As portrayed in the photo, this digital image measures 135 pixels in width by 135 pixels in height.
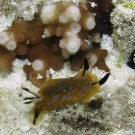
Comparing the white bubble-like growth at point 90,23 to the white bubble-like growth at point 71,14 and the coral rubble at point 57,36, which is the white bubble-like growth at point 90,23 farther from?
the white bubble-like growth at point 71,14

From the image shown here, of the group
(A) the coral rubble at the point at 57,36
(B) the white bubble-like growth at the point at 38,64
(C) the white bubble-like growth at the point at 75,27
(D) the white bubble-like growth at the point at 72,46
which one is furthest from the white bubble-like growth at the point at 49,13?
(B) the white bubble-like growth at the point at 38,64

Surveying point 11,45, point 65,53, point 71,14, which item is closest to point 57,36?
point 65,53

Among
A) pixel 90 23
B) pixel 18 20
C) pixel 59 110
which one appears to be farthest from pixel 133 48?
pixel 18 20

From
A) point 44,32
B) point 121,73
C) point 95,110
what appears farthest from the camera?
point 121,73

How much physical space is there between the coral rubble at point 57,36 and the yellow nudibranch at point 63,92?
0.27 metres

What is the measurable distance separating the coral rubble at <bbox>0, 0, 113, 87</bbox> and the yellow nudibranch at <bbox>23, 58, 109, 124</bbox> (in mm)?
273

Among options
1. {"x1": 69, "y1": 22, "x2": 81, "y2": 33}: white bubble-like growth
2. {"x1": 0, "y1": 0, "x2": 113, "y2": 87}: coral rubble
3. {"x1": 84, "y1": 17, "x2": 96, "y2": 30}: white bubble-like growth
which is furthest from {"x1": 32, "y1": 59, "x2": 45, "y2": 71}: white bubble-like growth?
{"x1": 84, "y1": 17, "x2": 96, "y2": 30}: white bubble-like growth

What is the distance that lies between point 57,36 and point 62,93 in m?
0.59

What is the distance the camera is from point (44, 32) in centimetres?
256

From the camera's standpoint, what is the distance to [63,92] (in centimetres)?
238

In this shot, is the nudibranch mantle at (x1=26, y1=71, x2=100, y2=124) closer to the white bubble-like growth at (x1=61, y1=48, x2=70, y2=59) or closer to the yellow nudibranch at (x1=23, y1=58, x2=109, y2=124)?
the yellow nudibranch at (x1=23, y1=58, x2=109, y2=124)

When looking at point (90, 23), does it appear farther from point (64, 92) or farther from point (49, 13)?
point (64, 92)

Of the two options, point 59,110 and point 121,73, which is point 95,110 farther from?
point 121,73

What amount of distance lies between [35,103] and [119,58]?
3.36 feet
